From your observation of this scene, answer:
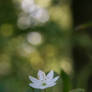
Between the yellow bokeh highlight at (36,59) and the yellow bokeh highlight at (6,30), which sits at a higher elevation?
the yellow bokeh highlight at (6,30)

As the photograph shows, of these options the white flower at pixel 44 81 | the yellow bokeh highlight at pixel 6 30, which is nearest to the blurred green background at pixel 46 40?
the yellow bokeh highlight at pixel 6 30

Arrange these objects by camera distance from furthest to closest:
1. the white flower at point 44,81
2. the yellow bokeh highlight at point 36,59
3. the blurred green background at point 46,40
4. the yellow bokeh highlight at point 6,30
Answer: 1. the yellow bokeh highlight at point 36,59
2. the yellow bokeh highlight at point 6,30
3. the blurred green background at point 46,40
4. the white flower at point 44,81

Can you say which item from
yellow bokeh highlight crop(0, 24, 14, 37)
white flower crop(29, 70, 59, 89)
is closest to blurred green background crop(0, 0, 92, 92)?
yellow bokeh highlight crop(0, 24, 14, 37)

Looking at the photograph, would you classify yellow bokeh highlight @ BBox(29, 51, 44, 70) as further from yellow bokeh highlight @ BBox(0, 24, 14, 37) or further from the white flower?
the white flower

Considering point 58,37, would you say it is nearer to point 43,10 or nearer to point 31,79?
point 43,10

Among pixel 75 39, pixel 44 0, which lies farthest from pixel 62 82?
pixel 44 0

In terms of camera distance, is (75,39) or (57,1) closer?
(75,39)

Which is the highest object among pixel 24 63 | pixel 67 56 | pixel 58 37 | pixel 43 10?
pixel 43 10

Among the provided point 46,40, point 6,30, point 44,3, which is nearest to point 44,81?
point 6,30

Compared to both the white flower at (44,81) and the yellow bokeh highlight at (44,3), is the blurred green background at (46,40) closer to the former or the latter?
the yellow bokeh highlight at (44,3)

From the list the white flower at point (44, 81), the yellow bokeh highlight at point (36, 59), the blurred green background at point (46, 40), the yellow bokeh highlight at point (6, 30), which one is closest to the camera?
the white flower at point (44, 81)

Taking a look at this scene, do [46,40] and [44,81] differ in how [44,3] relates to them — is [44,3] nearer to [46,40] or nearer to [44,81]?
[46,40]
